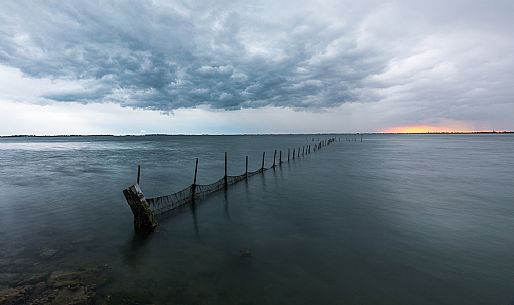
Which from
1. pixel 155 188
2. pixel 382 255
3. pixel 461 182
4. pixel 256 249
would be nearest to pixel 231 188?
pixel 155 188

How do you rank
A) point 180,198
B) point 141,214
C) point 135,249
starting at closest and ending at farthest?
1. point 135,249
2. point 141,214
3. point 180,198

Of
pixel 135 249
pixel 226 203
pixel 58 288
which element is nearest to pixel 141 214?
pixel 135 249

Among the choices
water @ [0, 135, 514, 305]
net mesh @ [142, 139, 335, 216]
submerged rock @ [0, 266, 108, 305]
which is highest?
net mesh @ [142, 139, 335, 216]

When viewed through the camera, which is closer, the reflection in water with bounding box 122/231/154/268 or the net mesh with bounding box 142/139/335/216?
the reflection in water with bounding box 122/231/154/268

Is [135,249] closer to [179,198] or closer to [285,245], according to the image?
[285,245]

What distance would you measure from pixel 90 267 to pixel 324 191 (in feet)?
62.9

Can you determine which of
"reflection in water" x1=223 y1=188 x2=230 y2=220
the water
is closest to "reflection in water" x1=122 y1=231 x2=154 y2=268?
the water

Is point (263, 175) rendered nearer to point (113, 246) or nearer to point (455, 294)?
point (113, 246)

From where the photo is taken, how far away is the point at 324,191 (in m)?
25.1

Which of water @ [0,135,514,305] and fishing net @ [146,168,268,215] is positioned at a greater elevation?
fishing net @ [146,168,268,215]

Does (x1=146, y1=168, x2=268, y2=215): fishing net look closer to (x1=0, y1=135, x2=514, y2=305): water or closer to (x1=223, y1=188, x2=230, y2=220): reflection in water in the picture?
(x1=223, y1=188, x2=230, y2=220): reflection in water

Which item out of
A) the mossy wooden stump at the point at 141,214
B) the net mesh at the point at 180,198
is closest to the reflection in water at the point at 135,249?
the mossy wooden stump at the point at 141,214

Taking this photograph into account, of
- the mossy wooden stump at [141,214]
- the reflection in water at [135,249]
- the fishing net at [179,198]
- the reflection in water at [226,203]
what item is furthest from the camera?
the reflection in water at [226,203]

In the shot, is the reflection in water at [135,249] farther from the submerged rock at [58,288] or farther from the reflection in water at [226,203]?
the reflection in water at [226,203]
